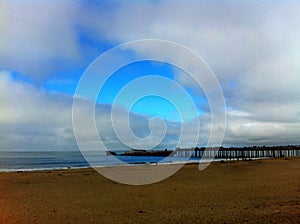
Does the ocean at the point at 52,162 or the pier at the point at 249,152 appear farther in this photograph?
the pier at the point at 249,152

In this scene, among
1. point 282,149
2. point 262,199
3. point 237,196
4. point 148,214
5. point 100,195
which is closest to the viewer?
point 148,214

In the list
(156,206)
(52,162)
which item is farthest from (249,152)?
(156,206)

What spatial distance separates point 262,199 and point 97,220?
682 cm

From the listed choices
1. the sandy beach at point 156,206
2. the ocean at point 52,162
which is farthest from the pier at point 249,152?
the sandy beach at point 156,206

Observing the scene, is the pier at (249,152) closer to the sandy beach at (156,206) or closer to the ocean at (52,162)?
the ocean at (52,162)

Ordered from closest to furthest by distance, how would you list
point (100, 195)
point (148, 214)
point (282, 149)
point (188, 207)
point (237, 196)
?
point (148, 214), point (188, 207), point (237, 196), point (100, 195), point (282, 149)

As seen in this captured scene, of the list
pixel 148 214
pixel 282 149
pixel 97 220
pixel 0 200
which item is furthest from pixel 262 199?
pixel 282 149

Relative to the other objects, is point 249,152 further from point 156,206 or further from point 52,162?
point 156,206

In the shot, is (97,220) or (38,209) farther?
(38,209)

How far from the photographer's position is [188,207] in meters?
12.1

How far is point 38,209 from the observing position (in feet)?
41.1

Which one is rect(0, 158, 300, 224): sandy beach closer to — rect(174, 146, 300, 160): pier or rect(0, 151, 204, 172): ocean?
rect(0, 151, 204, 172): ocean

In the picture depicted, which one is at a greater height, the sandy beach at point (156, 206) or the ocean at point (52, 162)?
the sandy beach at point (156, 206)

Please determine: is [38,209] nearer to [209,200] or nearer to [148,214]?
[148,214]
